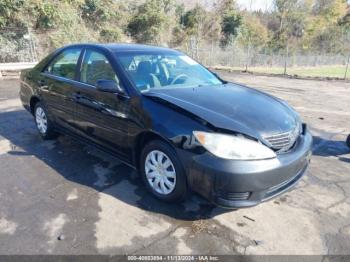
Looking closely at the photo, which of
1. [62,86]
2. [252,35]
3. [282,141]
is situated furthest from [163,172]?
[252,35]

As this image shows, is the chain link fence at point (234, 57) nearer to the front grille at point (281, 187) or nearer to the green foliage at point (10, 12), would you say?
the green foliage at point (10, 12)

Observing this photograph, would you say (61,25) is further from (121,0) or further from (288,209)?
(288,209)

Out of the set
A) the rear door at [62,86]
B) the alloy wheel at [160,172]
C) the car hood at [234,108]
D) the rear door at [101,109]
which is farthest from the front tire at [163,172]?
the rear door at [62,86]

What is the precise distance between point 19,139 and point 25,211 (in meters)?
2.45

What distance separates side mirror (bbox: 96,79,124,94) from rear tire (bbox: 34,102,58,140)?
187cm

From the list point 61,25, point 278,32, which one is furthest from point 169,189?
point 278,32

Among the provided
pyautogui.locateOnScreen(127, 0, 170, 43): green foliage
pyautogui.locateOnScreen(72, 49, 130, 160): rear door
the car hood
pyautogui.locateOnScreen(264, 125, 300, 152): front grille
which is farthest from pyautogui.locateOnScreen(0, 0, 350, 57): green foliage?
pyautogui.locateOnScreen(264, 125, 300, 152): front grille

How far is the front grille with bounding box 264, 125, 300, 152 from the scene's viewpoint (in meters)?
2.85

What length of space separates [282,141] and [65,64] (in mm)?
3227

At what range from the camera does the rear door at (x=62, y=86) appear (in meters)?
4.23

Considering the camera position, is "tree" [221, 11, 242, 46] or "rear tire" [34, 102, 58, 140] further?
"tree" [221, 11, 242, 46]

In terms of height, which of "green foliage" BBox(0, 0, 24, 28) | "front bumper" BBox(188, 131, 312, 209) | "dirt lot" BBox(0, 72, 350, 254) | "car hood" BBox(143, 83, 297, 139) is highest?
"green foliage" BBox(0, 0, 24, 28)

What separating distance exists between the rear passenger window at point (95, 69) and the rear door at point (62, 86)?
188 mm

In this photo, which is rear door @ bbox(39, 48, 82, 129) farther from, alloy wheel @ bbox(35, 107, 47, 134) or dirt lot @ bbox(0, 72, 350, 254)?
dirt lot @ bbox(0, 72, 350, 254)
